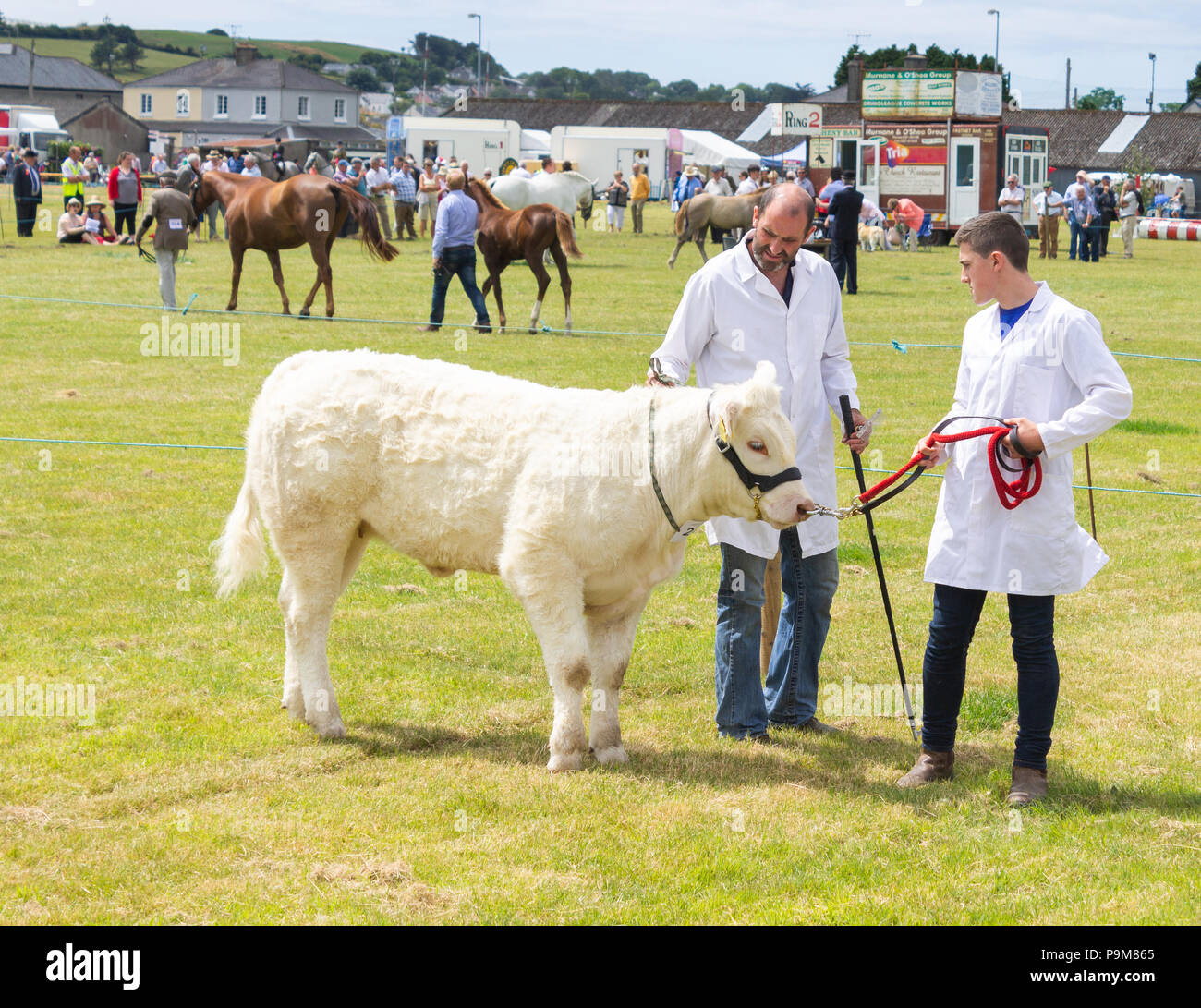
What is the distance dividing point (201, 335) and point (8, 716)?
41.7 feet

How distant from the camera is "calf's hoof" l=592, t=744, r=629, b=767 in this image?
5883mm

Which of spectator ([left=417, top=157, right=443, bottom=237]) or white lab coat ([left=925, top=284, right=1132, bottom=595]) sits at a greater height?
spectator ([left=417, top=157, right=443, bottom=237])

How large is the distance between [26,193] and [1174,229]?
36913 mm

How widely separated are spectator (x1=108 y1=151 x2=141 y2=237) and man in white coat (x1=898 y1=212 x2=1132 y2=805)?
29.7 metres

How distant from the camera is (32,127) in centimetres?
8288

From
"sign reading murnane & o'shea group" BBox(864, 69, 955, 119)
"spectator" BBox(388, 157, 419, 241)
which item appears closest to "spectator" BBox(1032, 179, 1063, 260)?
"sign reading murnane & o'shea group" BBox(864, 69, 955, 119)

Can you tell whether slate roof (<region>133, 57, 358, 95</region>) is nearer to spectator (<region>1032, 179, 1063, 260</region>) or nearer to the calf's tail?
spectator (<region>1032, 179, 1063, 260</region>)

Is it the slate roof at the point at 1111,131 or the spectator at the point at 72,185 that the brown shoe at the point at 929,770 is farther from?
the slate roof at the point at 1111,131

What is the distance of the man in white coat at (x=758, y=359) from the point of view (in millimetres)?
5996

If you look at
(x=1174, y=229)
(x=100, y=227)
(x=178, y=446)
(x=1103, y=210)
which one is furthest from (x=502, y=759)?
(x=1174, y=229)

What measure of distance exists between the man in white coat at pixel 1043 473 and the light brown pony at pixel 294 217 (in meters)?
16.3

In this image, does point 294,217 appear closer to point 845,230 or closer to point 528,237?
point 528,237

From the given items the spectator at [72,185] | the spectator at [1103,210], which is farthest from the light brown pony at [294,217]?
the spectator at [1103,210]
